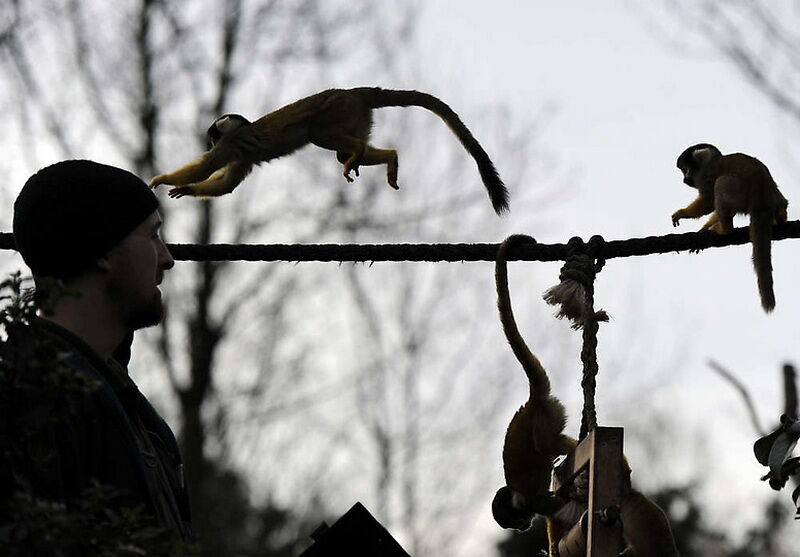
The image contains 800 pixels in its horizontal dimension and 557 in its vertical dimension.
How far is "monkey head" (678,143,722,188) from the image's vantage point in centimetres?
520

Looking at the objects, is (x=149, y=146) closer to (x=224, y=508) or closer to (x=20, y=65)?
(x=20, y=65)

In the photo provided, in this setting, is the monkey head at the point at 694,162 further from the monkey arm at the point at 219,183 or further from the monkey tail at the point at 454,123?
the monkey arm at the point at 219,183

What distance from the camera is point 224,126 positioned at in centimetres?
516

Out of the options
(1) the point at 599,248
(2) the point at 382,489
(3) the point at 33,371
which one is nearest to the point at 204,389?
(2) the point at 382,489

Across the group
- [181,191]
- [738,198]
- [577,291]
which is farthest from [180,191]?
[738,198]

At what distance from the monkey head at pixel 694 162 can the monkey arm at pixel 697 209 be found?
8 centimetres

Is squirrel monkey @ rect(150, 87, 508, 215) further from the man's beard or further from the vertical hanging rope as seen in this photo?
the man's beard

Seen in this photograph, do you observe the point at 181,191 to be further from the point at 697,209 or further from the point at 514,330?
the point at 697,209

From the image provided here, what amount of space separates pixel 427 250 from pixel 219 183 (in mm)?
1324

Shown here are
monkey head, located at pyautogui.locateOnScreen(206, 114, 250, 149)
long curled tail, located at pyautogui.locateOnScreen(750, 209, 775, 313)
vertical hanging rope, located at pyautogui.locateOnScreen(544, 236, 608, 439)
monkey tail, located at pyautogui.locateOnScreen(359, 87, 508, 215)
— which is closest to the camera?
vertical hanging rope, located at pyautogui.locateOnScreen(544, 236, 608, 439)

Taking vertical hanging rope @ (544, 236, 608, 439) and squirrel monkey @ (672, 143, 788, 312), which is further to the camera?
squirrel monkey @ (672, 143, 788, 312)

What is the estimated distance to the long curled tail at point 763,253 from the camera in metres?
4.73

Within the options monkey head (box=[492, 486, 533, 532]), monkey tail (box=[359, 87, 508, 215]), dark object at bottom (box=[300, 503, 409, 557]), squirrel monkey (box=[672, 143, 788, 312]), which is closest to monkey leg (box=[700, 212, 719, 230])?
squirrel monkey (box=[672, 143, 788, 312])

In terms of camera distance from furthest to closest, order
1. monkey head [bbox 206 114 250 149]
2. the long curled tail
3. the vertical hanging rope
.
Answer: monkey head [bbox 206 114 250 149] → the long curled tail → the vertical hanging rope
